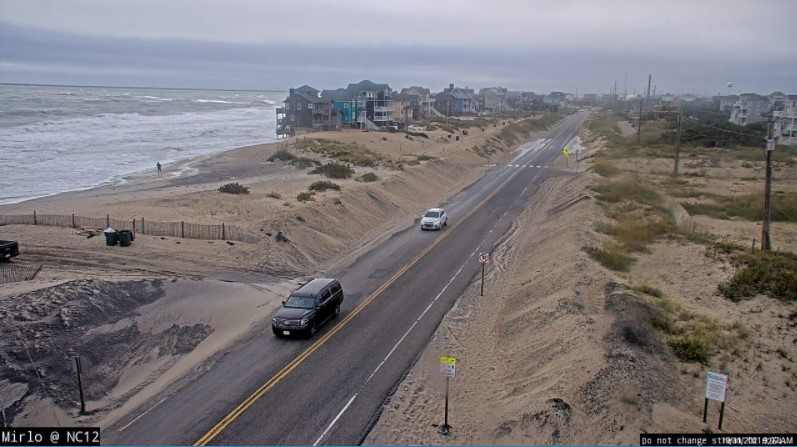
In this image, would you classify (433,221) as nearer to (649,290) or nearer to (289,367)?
(649,290)

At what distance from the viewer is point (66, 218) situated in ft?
112

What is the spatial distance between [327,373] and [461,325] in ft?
20.1

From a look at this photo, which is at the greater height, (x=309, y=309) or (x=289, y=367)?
(x=309, y=309)

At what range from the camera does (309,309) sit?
20.0 m

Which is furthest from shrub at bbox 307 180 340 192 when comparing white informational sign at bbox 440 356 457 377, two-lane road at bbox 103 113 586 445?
white informational sign at bbox 440 356 457 377

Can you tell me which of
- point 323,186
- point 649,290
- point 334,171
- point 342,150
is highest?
point 342,150

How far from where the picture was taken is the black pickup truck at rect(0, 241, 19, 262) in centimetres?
2706

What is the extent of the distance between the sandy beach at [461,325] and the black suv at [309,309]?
168cm

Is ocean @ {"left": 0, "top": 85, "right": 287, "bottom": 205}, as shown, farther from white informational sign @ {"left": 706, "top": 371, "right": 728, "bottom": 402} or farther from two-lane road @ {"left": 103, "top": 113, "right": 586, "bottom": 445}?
white informational sign @ {"left": 706, "top": 371, "right": 728, "bottom": 402}

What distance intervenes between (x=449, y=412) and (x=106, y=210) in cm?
3190

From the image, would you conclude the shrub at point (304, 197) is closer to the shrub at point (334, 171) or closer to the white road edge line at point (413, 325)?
the shrub at point (334, 171)

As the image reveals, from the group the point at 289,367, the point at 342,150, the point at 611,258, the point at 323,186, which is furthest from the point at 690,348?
the point at 342,150

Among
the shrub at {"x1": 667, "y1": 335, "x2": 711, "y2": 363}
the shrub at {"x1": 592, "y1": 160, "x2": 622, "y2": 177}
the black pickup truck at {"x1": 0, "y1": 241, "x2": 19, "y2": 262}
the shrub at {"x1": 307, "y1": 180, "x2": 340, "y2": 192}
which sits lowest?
the black pickup truck at {"x1": 0, "y1": 241, "x2": 19, "y2": 262}

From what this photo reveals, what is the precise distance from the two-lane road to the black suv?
39cm
